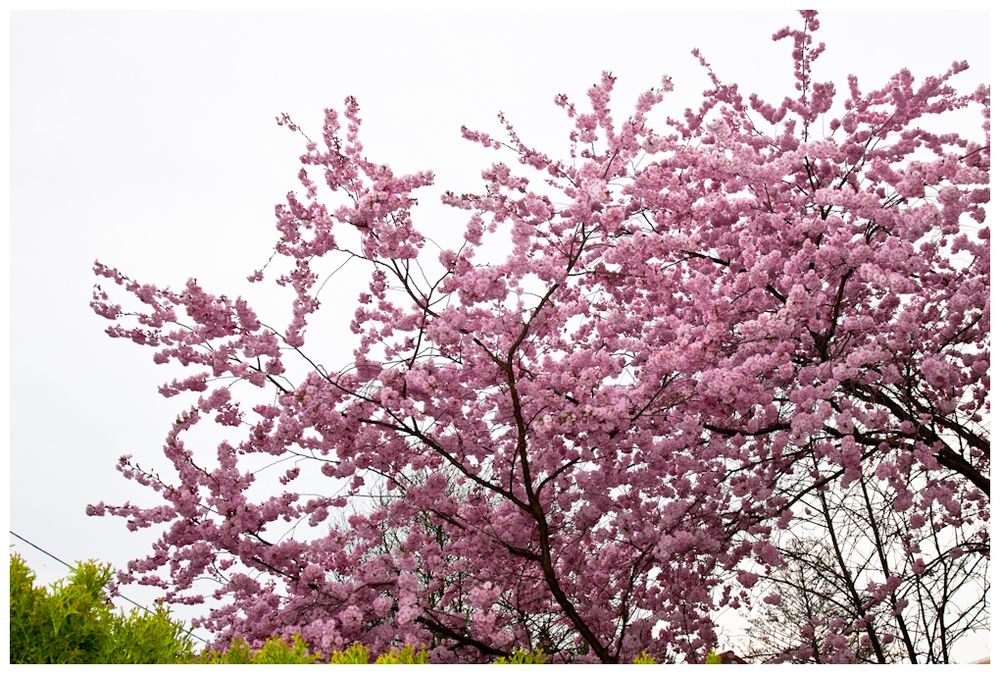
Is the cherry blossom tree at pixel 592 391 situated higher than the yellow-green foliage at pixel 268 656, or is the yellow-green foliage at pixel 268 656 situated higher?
the cherry blossom tree at pixel 592 391

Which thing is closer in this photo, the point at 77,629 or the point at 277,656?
the point at 277,656

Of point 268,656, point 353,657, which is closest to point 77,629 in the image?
point 268,656

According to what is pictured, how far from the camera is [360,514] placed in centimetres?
541

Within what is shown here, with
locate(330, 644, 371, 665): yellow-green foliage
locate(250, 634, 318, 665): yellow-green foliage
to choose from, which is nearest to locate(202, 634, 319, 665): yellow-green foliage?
locate(250, 634, 318, 665): yellow-green foliage

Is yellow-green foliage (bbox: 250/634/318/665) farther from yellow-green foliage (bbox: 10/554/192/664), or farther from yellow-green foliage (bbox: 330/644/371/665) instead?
yellow-green foliage (bbox: 10/554/192/664)

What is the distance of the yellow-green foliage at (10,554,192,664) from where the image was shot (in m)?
3.41

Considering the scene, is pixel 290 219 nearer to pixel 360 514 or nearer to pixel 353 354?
pixel 353 354

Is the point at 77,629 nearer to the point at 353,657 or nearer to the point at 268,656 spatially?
the point at 268,656

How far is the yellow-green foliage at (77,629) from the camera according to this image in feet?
11.2

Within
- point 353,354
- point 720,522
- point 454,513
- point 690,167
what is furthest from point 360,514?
point 690,167

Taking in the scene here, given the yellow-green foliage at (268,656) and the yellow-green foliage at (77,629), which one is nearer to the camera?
the yellow-green foliage at (268,656)

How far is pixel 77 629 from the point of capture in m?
3.47

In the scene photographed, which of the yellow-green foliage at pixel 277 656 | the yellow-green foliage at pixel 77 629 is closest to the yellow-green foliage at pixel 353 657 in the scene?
the yellow-green foliage at pixel 277 656

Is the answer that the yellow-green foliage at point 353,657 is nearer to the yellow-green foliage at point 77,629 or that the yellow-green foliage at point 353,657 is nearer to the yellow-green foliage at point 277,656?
the yellow-green foliage at point 277,656
